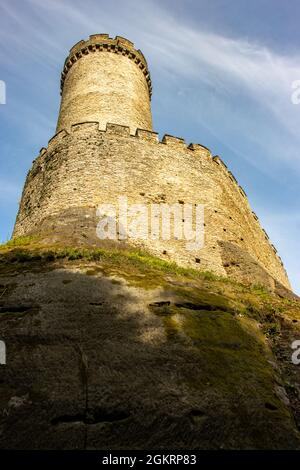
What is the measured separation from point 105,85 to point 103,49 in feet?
9.48

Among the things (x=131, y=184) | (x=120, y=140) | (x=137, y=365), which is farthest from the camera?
(x=120, y=140)

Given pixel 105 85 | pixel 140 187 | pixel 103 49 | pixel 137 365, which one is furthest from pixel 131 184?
pixel 103 49

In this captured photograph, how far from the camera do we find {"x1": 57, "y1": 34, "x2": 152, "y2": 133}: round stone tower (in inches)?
615

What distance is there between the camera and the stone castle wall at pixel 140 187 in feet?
36.9

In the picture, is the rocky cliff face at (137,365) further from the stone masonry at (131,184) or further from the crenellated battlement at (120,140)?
the crenellated battlement at (120,140)

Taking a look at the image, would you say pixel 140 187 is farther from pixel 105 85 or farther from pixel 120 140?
pixel 105 85

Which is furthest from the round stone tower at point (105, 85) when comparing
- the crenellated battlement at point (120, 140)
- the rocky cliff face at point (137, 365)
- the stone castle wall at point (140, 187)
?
the rocky cliff face at point (137, 365)

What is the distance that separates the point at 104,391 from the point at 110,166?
881cm

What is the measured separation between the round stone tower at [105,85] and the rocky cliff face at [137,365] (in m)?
9.68

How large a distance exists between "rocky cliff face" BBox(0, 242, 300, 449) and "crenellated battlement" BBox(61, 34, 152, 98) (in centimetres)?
1408

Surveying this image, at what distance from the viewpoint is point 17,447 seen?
358 centimetres

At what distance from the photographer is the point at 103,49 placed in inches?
727
